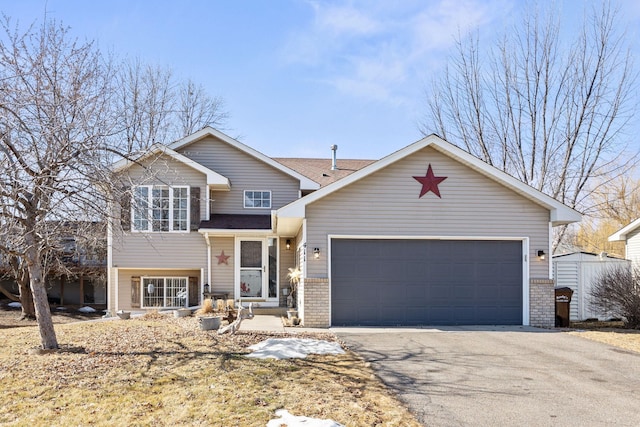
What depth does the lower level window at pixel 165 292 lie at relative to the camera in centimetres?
1662

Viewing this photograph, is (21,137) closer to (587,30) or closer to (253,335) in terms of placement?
(253,335)

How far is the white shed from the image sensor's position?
1442 centimetres

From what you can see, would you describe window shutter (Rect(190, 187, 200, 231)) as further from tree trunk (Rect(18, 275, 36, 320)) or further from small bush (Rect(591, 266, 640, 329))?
small bush (Rect(591, 266, 640, 329))

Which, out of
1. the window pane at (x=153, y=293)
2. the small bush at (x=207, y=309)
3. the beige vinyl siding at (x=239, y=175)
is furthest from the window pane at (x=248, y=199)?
the small bush at (x=207, y=309)

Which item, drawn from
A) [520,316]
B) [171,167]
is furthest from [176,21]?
[520,316]

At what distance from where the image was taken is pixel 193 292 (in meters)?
16.8

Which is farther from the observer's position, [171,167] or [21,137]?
[171,167]

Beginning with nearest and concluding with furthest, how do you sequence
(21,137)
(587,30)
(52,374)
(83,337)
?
(52,374)
(21,137)
(83,337)
(587,30)

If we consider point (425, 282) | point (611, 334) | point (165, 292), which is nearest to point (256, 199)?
point (165, 292)

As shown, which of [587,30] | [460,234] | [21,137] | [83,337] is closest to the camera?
[21,137]

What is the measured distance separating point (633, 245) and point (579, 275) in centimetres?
402

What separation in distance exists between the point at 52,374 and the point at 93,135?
3.76 meters

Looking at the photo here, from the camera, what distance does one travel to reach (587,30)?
18.6 metres

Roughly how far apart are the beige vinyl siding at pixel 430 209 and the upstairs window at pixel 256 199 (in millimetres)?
5195
